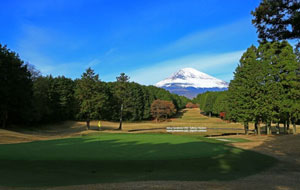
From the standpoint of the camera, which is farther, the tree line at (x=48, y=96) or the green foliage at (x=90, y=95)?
the green foliage at (x=90, y=95)

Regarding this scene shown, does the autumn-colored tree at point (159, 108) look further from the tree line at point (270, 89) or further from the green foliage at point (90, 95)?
the tree line at point (270, 89)

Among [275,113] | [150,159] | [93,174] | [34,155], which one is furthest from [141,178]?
[275,113]

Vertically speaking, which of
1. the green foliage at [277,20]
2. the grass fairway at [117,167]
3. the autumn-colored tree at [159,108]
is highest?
the green foliage at [277,20]

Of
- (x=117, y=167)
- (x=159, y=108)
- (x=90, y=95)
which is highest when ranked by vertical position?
(x=90, y=95)

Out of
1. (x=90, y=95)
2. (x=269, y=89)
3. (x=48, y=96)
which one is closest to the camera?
(x=269, y=89)

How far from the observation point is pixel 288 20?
13.5 meters

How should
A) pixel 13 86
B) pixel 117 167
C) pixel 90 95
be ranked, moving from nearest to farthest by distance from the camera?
pixel 117 167 < pixel 13 86 < pixel 90 95

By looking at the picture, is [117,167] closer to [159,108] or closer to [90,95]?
[90,95]

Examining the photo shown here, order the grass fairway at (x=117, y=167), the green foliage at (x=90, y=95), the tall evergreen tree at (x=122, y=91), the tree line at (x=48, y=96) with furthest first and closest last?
the tall evergreen tree at (x=122, y=91) < the green foliage at (x=90, y=95) < the tree line at (x=48, y=96) < the grass fairway at (x=117, y=167)

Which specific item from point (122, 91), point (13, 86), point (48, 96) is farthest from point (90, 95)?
point (48, 96)

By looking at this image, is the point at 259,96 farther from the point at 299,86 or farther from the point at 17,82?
the point at 17,82

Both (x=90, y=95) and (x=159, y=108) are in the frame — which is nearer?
(x=90, y=95)

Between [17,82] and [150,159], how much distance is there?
39.2 meters

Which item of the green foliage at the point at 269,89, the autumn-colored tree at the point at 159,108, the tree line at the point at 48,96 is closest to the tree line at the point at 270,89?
the green foliage at the point at 269,89
